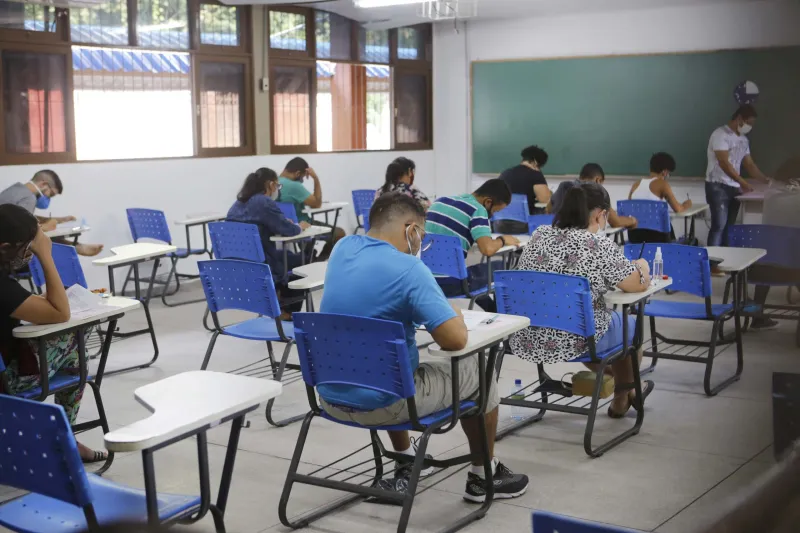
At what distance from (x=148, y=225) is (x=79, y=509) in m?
5.26

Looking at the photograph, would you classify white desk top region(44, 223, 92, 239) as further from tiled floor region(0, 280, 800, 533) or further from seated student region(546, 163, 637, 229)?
seated student region(546, 163, 637, 229)

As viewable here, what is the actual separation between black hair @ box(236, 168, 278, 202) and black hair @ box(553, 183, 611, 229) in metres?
2.83

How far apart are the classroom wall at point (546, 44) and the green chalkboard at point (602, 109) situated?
0.12 metres

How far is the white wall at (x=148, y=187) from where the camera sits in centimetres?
748

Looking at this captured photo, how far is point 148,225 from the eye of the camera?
7184mm

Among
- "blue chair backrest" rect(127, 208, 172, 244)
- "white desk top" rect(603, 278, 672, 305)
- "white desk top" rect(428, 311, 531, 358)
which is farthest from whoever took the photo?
"blue chair backrest" rect(127, 208, 172, 244)

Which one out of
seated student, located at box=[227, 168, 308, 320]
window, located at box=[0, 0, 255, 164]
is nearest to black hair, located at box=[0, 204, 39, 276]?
seated student, located at box=[227, 168, 308, 320]

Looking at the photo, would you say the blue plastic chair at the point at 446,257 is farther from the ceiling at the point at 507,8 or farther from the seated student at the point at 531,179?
the ceiling at the point at 507,8

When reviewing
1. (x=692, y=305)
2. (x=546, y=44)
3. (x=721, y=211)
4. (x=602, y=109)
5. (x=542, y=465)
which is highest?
(x=546, y=44)

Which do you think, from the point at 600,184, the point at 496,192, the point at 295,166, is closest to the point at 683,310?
the point at 496,192

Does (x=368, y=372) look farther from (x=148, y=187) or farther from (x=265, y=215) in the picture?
(x=148, y=187)

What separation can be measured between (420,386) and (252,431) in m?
1.48

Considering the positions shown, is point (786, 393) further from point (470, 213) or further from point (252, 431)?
point (470, 213)

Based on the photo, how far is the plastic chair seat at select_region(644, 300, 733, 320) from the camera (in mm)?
4535
